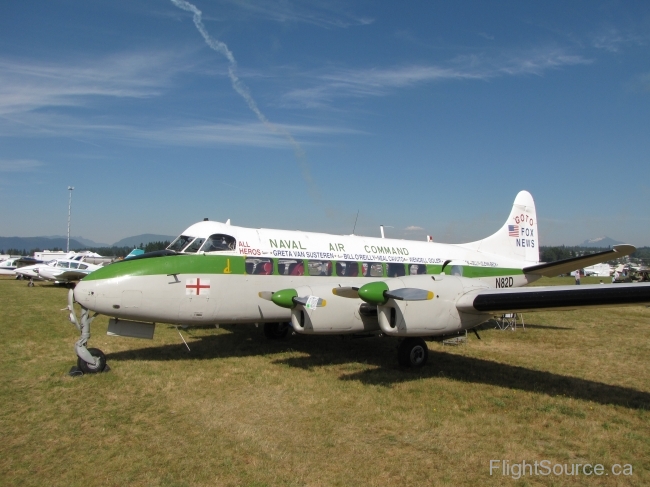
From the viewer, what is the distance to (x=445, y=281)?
28.7 ft

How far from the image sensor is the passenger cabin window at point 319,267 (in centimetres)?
1079

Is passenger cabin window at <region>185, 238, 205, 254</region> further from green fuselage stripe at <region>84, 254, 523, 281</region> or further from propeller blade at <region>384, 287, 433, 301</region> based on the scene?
propeller blade at <region>384, 287, 433, 301</region>

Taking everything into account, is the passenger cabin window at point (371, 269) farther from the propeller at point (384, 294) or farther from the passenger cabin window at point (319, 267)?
the propeller at point (384, 294)

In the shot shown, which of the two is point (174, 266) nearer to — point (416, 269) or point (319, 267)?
point (319, 267)

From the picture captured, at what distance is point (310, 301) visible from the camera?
8664 millimetres

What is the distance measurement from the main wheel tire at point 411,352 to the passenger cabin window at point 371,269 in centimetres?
262

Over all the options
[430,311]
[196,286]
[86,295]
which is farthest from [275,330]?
[430,311]

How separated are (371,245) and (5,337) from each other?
9.64m

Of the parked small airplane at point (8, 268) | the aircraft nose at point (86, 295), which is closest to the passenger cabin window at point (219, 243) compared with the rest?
the aircraft nose at point (86, 295)

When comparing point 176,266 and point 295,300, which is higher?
→ point 176,266

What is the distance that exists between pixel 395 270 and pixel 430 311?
12.4ft

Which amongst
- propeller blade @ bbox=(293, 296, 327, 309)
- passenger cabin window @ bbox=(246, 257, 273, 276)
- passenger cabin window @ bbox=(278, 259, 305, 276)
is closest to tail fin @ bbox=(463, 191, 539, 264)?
passenger cabin window @ bbox=(278, 259, 305, 276)

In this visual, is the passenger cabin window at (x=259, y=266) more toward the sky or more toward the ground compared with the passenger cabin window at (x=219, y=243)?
more toward the ground

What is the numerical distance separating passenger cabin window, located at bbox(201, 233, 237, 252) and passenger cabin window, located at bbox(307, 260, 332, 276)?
186cm
